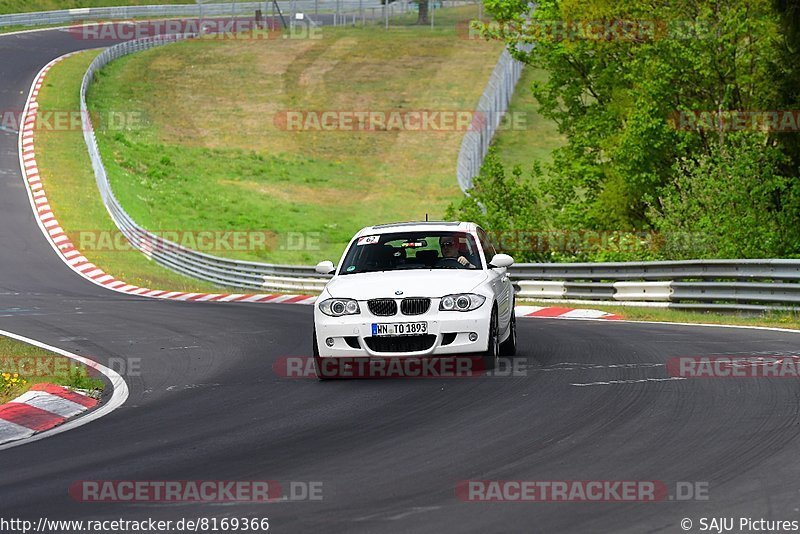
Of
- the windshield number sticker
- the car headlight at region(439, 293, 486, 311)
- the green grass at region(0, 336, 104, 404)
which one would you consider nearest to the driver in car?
the windshield number sticker

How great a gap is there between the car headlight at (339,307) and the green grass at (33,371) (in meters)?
2.41

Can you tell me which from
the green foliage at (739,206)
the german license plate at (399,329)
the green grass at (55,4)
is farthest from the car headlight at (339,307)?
the green grass at (55,4)

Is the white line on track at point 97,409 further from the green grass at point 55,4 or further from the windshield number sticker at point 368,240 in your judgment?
the green grass at point 55,4

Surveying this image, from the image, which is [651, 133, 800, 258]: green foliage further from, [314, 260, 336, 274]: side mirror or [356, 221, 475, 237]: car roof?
[314, 260, 336, 274]: side mirror

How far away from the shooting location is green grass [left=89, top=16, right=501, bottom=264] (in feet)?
174

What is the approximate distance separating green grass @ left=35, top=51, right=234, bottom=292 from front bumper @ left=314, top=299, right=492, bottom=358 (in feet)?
78.3

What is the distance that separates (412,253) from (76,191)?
1446 inches

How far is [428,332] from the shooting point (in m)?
12.1

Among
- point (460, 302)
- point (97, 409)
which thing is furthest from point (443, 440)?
point (97, 409)

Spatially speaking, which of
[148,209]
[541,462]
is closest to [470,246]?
[541,462]

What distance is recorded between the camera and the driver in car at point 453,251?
13.5 meters

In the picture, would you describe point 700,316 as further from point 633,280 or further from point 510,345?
point 510,345

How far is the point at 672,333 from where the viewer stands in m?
16.6

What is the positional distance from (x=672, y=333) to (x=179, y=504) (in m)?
10.9
